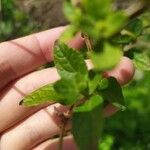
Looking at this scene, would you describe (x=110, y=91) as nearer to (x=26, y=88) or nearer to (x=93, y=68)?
(x=93, y=68)

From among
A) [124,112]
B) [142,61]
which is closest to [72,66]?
[142,61]

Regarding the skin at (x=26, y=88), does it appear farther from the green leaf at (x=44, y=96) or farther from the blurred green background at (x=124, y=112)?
the blurred green background at (x=124, y=112)

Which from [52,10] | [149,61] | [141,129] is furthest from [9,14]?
[149,61]

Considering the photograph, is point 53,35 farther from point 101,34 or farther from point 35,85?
point 101,34

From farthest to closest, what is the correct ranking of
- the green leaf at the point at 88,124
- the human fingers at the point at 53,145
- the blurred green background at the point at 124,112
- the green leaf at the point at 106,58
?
1. the blurred green background at the point at 124,112
2. the human fingers at the point at 53,145
3. the green leaf at the point at 88,124
4. the green leaf at the point at 106,58

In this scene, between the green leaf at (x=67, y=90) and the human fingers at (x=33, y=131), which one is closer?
the green leaf at (x=67, y=90)

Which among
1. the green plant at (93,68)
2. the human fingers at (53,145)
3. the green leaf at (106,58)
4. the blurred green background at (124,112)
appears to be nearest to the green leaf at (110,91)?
the green plant at (93,68)

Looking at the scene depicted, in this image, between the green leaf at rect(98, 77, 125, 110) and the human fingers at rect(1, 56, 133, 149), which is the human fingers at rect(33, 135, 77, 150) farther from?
the green leaf at rect(98, 77, 125, 110)
